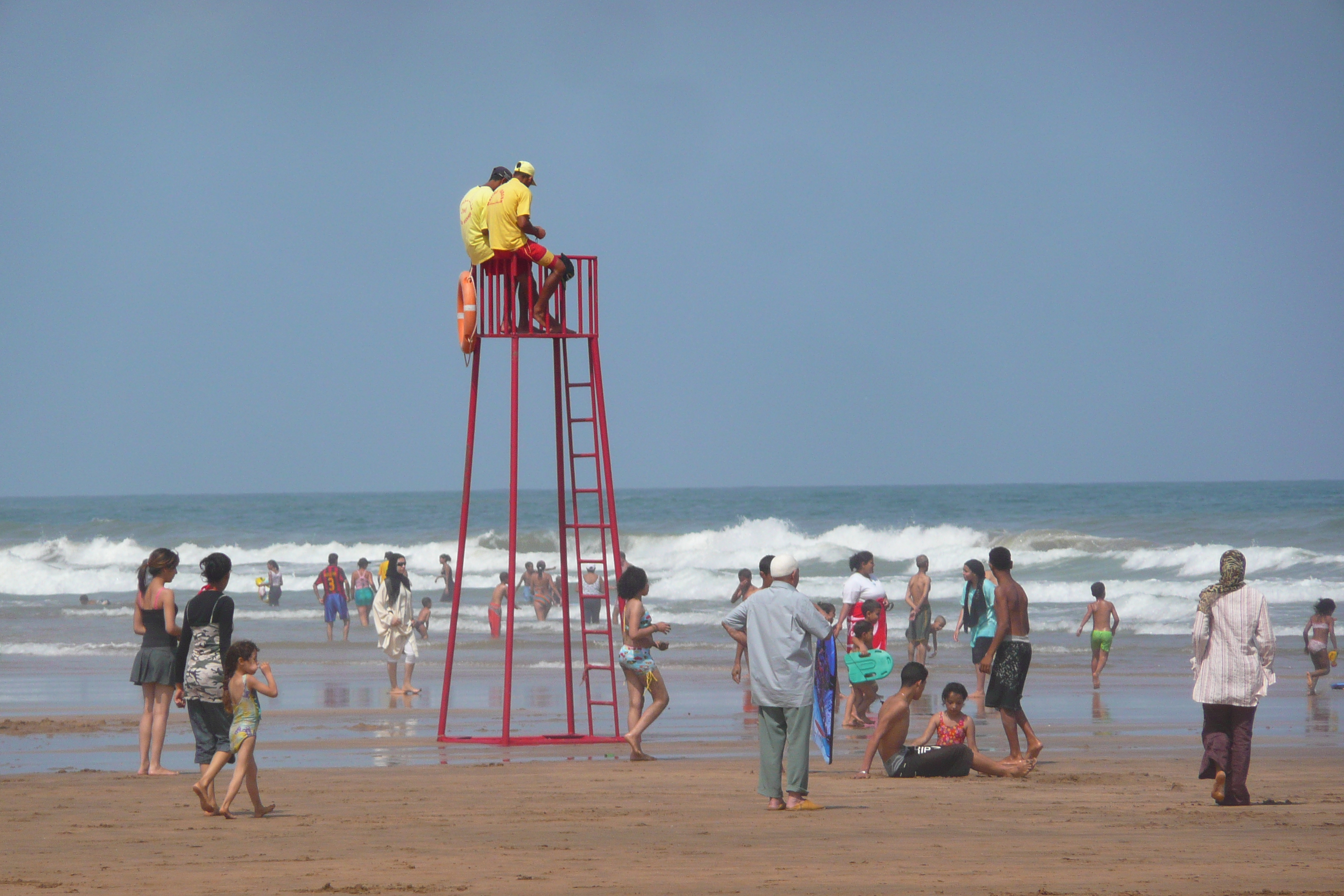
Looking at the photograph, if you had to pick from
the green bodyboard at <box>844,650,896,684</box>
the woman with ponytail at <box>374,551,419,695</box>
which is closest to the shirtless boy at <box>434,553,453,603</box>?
the woman with ponytail at <box>374,551,419,695</box>

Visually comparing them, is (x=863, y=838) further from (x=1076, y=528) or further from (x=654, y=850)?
(x=1076, y=528)

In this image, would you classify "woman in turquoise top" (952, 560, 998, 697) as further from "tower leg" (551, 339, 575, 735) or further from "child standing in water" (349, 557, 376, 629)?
"child standing in water" (349, 557, 376, 629)

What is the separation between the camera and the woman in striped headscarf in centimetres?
864

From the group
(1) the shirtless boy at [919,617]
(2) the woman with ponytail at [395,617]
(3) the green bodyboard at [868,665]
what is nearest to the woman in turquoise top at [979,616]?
(1) the shirtless boy at [919,617]

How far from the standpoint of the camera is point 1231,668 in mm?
8656

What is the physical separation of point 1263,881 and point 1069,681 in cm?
1139

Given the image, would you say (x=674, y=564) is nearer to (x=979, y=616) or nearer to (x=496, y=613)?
(x=496, y=613)

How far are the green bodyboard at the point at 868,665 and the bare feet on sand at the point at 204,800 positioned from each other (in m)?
5.94

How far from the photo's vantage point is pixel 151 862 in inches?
290

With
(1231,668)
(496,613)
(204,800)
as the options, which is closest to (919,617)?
(1231,668)

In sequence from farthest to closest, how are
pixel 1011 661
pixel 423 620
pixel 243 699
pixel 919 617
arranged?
1. pixel 423 620
2. pixel 919 617
3. pixel 1011 661
4. pixel 243 699

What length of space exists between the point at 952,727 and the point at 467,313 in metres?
5.23

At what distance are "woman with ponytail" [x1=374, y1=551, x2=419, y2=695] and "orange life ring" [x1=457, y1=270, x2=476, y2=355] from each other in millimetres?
4569

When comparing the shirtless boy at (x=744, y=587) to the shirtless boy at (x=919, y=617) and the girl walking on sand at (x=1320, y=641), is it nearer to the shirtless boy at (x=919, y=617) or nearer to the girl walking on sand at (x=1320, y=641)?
the shirtless boy at (x=919, y=617)
